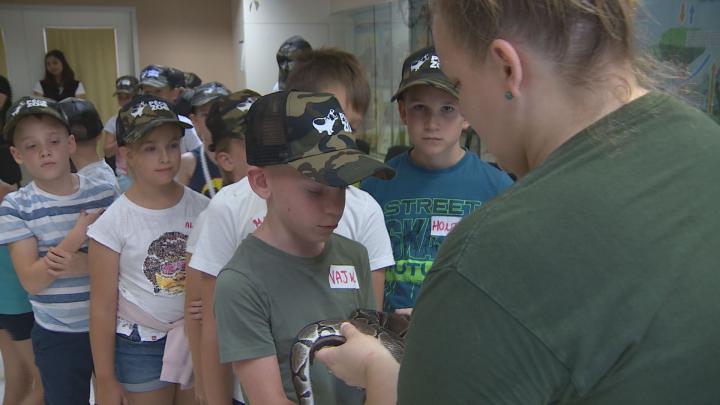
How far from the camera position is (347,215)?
188 centimetres

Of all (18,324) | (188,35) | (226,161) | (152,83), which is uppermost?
(188,35)

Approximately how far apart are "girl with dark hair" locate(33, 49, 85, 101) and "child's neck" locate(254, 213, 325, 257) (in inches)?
319

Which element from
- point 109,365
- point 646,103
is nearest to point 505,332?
point 646,103

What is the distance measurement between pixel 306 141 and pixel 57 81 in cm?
Result: 849

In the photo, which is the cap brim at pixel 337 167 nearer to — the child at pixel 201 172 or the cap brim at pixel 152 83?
the child at pixel 201 172

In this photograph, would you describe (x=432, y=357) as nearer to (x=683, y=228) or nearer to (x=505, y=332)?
(x=505, y=332)

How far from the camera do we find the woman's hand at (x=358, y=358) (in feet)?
3.39

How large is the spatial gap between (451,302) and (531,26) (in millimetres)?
372

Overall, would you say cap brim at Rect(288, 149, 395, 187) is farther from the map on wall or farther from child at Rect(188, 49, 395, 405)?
the map on wall

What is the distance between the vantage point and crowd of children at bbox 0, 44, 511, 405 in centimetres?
142

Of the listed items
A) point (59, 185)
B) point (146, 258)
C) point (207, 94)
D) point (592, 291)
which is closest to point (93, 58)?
point (207, 94)

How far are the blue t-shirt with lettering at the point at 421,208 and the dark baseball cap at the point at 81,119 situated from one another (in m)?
1.73

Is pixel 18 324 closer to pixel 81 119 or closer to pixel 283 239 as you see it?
pixel 81 119

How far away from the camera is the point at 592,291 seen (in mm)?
658
